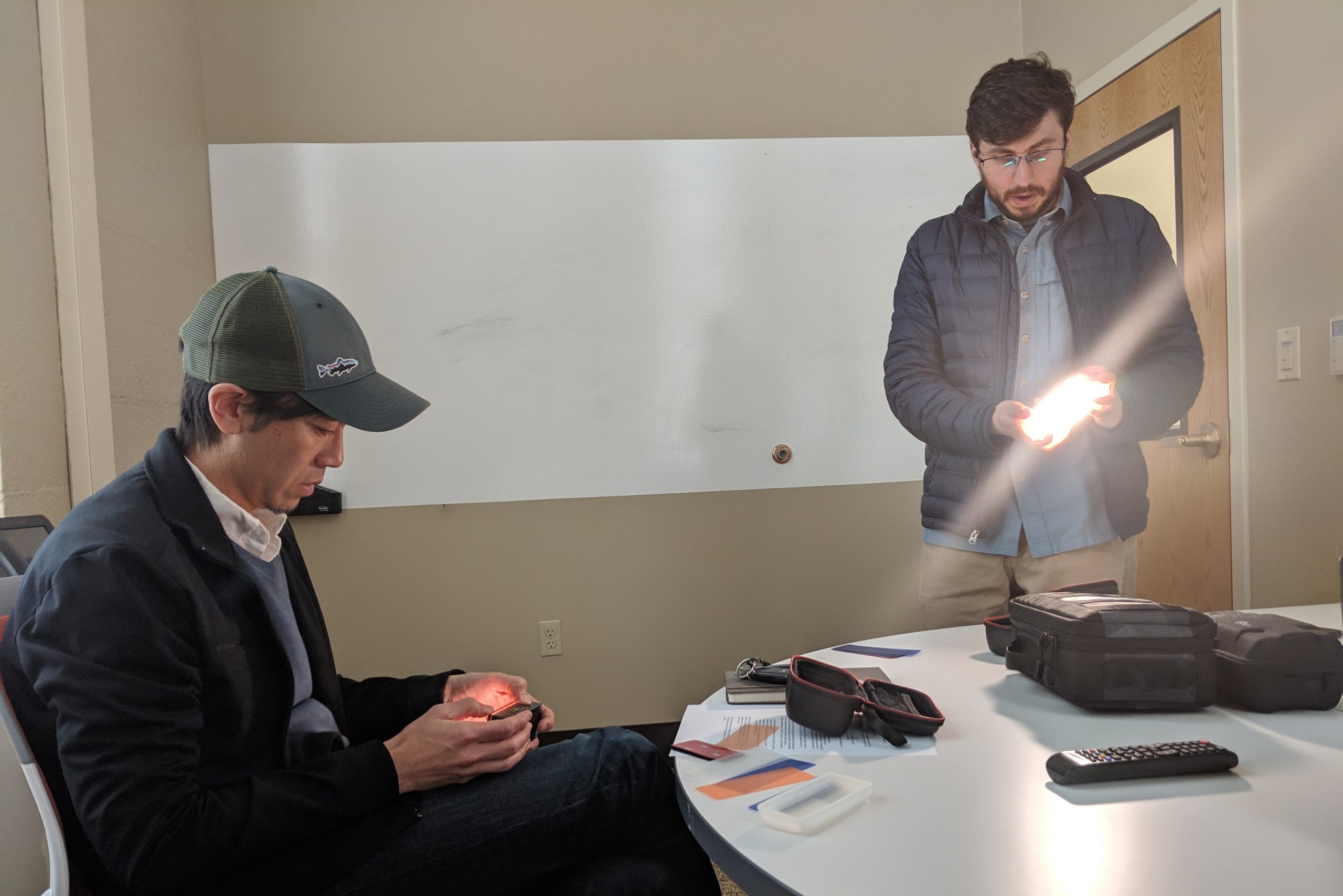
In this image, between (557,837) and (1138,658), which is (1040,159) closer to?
(1138,658)

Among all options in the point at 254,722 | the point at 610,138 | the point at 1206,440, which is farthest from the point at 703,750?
the point at 610,138

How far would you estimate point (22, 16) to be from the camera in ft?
6.11

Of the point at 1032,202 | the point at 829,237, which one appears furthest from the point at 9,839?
the point at 829,237

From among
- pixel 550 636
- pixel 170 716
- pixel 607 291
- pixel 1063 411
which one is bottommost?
pixel 550 636

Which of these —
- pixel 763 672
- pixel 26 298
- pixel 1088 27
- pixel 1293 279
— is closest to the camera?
pixel 763 672

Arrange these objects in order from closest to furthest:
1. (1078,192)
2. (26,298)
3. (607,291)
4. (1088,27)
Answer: (26,298), (1078,192), (1088,27), (607,291)

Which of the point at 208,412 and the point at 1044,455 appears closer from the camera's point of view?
the point at 208,412

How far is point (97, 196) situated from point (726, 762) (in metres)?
2.16

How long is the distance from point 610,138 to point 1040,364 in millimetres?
1604

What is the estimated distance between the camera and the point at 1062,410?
207 centimetres

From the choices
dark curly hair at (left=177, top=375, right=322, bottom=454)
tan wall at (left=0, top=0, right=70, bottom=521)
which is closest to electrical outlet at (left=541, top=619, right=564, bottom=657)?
tan wall at (left=0, top=0, right=70, bottom=521)

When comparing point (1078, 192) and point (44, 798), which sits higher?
point (1078, 192)

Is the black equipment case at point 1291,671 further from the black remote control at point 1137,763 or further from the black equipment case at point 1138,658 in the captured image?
the black remote control at point 1137,763

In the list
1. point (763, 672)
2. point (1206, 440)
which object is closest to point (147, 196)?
point (763, 672)
